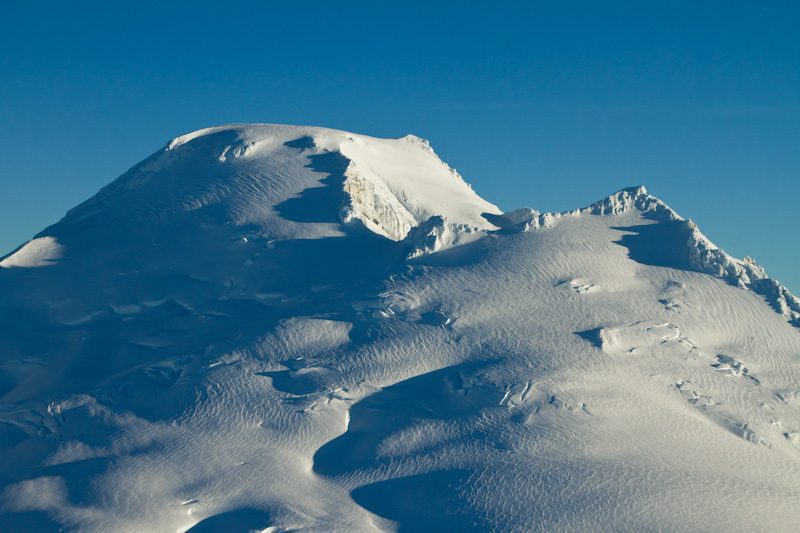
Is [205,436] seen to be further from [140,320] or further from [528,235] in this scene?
[528,235]

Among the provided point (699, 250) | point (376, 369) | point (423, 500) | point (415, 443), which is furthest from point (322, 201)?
point (423, 500)

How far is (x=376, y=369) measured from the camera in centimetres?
2358

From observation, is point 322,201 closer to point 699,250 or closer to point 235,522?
point 699,250

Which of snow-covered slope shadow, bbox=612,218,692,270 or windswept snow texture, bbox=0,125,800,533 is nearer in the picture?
windswept snow texture, bbox=0,125,800,533

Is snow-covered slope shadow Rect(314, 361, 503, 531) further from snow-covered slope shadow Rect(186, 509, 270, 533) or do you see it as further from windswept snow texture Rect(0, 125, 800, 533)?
snow-covered slope shadow Rect(186, 509, 270, 533)

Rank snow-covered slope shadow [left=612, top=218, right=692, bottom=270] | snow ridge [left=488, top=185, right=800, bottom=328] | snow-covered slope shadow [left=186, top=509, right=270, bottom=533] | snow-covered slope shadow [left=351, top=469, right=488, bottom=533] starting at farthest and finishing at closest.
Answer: snow-covered slope shadow [left=612, top=218, right=692, bottom=270], snow ridge [left=488, top=185, right=800, bottom=328], snow-covered slope shadow [left=186, top=509, right=270, bottom=533], snow-covered slope shadow [left=351, top=469, right=488, bottom=533]

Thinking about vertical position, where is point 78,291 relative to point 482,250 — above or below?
below

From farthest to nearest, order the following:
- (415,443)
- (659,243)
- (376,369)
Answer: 1. (659,243)
2. (376,369)
3. (415,443)

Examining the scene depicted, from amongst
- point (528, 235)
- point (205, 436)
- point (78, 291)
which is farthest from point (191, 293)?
point (528, 235)

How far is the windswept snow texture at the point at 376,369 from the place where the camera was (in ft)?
62.2

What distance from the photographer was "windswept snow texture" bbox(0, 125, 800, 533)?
62.2 ft

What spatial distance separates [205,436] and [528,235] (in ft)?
50.8

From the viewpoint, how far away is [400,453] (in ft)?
67.7

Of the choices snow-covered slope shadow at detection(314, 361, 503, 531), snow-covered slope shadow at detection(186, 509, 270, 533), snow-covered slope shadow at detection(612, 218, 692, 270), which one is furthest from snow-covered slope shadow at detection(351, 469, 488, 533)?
snow-covered slope shadow at detection(612, 218, 692, 270)
